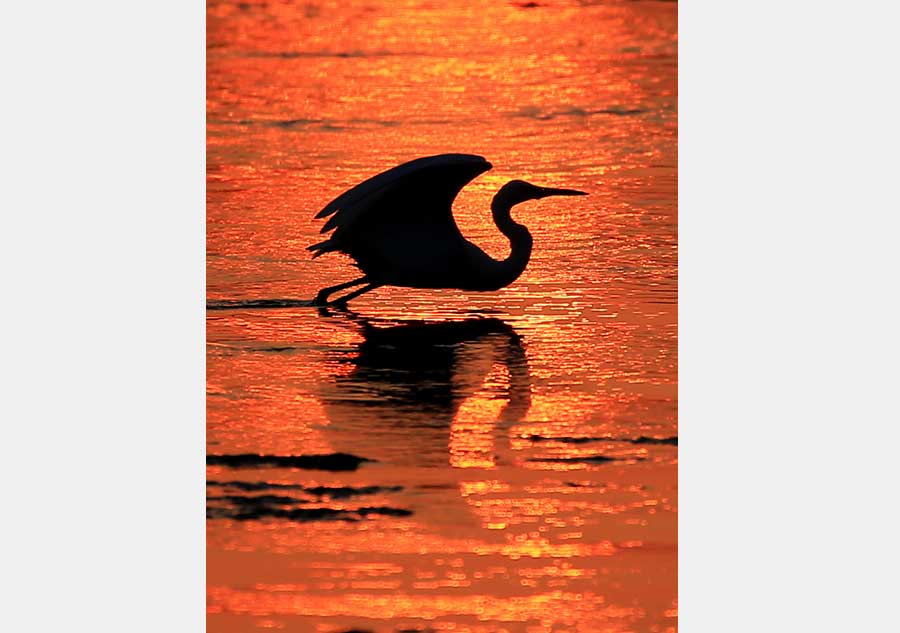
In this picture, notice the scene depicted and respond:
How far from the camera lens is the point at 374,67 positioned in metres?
15.4

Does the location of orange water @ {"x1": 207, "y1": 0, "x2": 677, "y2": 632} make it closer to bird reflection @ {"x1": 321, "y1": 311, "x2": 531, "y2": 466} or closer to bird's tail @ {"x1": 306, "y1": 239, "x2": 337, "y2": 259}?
bird reflection @ {"x1": 321, "y1": 311, "x2": 531, "y2": 466}

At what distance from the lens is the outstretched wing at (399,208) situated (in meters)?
11.1

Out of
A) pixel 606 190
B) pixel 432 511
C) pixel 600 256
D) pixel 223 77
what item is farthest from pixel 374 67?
pixel 432 511

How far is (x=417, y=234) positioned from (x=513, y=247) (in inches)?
23.2

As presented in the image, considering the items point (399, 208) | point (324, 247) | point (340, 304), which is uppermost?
point (399, 208)

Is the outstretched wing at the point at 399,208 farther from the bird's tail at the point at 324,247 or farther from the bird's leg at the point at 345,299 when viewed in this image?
the bird's leg at the point at 345,299

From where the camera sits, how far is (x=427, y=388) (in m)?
10.5

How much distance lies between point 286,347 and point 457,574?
2508 mm

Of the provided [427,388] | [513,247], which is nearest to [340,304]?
[513,247]

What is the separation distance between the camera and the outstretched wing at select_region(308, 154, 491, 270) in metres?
11.1

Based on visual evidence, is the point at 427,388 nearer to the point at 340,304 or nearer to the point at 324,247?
the point at 324,247

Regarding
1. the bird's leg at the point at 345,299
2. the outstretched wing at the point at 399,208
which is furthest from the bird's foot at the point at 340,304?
the outstretched wing at the point at 399,208

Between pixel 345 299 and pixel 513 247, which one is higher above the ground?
pixel 513 247

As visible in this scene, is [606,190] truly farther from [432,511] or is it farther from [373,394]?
[432,511]
